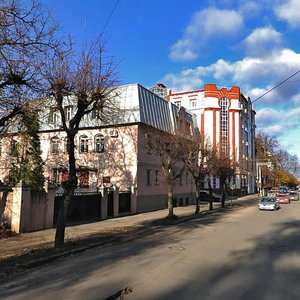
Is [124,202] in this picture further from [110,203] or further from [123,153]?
[123,153]

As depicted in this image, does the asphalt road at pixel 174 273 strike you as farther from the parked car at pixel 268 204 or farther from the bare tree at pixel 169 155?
the parked car at pixel 268 204

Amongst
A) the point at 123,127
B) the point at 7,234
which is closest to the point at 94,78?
the point at 7,234

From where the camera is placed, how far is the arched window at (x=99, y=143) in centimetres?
3181

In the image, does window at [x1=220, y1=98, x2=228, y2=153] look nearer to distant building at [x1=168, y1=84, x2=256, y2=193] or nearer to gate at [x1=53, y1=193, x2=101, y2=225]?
distant building at [x1=168, y1=84, x2=256, y2=193]

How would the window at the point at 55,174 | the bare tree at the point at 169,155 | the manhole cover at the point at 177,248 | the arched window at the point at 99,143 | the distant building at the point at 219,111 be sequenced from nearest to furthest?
the manhole cover at the point at 177,248 < the bare tree at the point at 169,155 < the arched window at the point at 99,143 < the window at the point at 55,174 < the distant building at the point at 219,111

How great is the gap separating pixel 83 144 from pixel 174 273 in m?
25.1

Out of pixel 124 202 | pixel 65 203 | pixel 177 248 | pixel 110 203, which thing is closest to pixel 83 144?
pixel 124 202

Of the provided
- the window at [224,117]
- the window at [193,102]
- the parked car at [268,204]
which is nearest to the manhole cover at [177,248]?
the parked car at [268,204]

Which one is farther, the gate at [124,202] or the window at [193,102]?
the window at [193,102]

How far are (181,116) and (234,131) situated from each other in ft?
122

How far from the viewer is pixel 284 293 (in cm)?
702

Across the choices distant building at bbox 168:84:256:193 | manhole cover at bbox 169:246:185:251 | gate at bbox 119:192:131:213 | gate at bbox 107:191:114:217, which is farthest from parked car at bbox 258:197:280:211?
distant building at bbox 168:84:256:193

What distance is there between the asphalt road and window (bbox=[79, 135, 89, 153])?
1945cm

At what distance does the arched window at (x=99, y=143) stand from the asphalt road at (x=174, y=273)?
18.3 m
